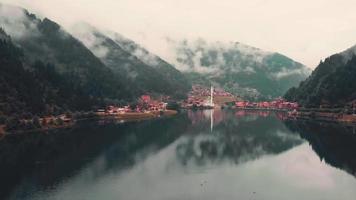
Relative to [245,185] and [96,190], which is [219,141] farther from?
[96,190]

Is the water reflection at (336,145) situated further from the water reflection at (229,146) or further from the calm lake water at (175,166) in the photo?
the water reflection at (229,146)

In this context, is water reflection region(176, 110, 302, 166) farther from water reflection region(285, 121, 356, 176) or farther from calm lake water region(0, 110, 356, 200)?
water reflection region(285, 121, 356, 176)

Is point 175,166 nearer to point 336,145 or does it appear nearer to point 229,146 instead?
point 229,146

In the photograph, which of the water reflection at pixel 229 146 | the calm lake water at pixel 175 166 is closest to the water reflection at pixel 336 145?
the calm lake water at pixel 175 166

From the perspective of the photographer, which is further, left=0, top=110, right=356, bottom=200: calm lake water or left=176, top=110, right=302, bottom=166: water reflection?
left=176, top=110, right=302, bottom=166: water reflection

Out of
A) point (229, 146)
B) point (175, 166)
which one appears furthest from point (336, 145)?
point (175, 166)

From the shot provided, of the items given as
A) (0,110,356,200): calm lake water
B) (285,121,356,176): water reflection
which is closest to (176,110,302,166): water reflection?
(0,110,356,200): calm lake water

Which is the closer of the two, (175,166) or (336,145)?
(175,166)

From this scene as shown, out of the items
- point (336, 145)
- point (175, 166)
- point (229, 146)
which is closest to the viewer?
point (175, 166)

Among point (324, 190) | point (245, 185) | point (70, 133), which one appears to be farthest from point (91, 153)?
point (324, 190)
